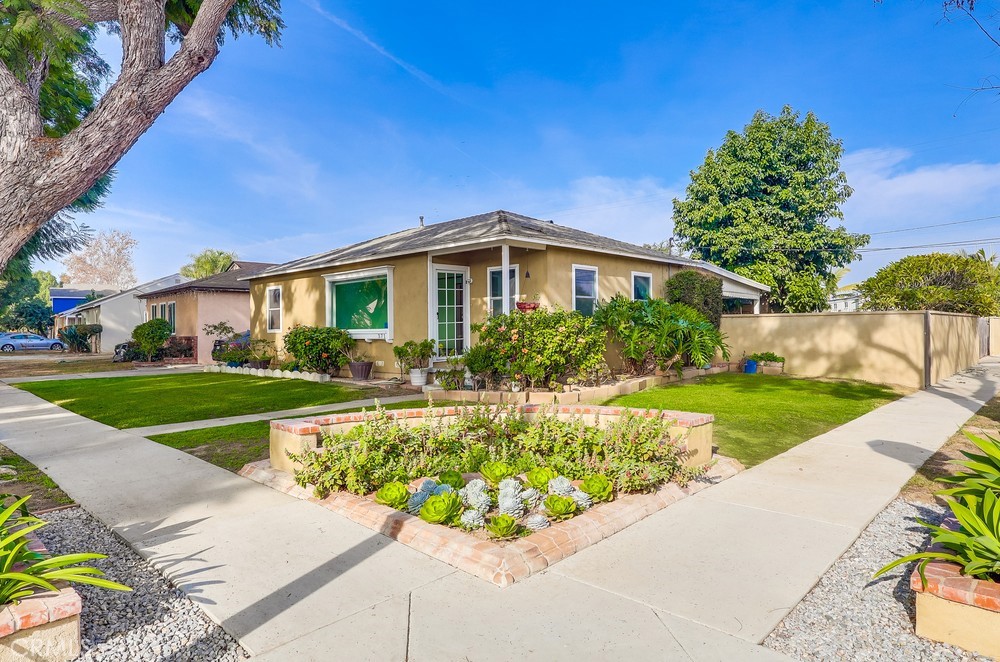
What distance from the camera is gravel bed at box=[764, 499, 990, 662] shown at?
2244mm

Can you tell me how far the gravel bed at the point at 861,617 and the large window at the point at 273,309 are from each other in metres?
15.2

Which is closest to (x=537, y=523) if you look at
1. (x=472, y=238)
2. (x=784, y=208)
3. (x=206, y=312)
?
(x=472, y=238)

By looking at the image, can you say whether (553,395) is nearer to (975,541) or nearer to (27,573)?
(975,541)

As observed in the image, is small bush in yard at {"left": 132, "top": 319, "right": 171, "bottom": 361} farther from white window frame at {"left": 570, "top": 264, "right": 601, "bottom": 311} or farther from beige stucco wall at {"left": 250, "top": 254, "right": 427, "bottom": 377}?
white window frame at {"left": 570, "top": 264, "right": 601, "bottom": 311}

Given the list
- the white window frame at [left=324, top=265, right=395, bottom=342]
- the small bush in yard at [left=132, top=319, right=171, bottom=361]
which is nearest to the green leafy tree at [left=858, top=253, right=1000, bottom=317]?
the white window frame at [left=324, top=265, right=395, bottom=342]

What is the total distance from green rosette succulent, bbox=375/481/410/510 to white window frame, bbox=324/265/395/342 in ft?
27.1

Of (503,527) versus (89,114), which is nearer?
(503,527)

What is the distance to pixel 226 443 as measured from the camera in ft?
20.3

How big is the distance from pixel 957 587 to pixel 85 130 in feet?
20.6

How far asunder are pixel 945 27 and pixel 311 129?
15.4 meters

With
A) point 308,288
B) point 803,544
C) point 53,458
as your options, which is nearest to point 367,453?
point 803,544

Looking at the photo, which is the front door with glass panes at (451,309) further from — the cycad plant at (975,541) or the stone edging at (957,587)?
the stone edging at (957,587)

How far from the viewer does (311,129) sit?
52.4 ft

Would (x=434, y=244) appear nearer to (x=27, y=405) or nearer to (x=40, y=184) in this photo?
(x=40, y=184)
